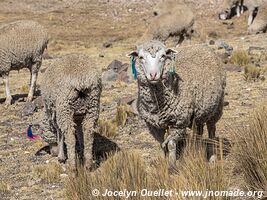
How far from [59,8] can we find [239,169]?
3733cm

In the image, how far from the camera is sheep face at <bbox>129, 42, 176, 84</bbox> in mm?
7121

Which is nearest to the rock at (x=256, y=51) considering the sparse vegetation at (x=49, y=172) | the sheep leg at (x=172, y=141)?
the sparse vegetation at (x=49, y=172)

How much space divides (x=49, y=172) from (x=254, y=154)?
3.64 m

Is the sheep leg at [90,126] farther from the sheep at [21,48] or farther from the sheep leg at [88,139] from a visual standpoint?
the sheep at [21,48]

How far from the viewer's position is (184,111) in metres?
7.70

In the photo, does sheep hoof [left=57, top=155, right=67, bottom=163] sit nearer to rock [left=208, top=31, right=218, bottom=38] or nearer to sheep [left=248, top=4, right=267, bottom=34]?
A: sheep [left=248, top=4, right=267, bottom=34]

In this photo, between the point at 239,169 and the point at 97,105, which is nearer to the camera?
the point at 239,169

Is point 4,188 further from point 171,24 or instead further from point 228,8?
point 228,8

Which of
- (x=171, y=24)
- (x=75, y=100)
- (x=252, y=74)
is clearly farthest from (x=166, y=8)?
(x=75, y=100)

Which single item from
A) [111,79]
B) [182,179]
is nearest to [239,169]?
[182,179]

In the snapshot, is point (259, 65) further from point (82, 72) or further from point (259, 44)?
point (82, 72)

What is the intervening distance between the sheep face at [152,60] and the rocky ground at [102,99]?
4.05 feet

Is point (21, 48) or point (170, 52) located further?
point (21, 48)

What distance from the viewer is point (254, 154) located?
626 cm
